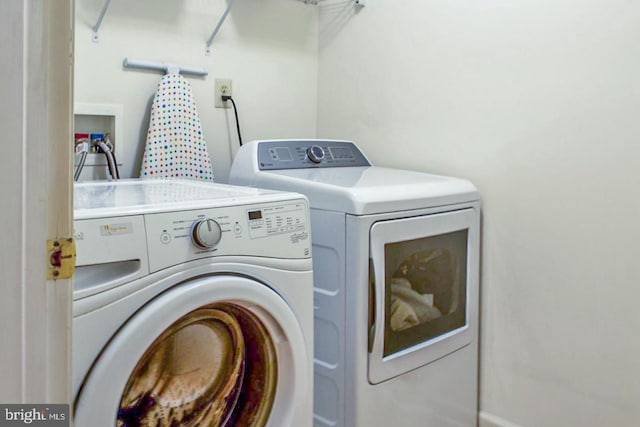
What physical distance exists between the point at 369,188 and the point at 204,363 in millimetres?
646

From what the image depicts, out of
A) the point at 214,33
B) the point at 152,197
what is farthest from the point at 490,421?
the point at 214,33

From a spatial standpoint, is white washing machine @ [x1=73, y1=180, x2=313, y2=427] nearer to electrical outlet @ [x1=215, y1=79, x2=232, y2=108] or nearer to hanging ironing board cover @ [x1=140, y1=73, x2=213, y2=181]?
hanging ironing board cover @ [x1=140, y1=73, x2=213, y2=181]

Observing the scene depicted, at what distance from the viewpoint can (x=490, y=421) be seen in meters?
1.93

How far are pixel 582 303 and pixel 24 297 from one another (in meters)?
1.61

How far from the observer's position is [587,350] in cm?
170

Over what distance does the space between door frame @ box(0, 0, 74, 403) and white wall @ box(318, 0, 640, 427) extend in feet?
5.02

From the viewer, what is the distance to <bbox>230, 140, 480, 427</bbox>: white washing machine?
59.1 inches

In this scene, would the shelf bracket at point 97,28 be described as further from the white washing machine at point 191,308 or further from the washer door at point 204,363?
the washer door at point 204,363

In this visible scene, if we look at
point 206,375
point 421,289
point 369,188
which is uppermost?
point 369,188

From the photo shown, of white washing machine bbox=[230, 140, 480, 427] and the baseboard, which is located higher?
white washing machine bbox=[230, 140, 480, 427]

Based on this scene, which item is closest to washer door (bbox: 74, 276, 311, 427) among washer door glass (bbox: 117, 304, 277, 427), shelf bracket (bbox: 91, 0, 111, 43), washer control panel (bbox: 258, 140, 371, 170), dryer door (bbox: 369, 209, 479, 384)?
washer door glass (bbox: 117, 304, 277, 427)

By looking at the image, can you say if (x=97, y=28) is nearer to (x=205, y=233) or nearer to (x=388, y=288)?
(x=205, y=233)

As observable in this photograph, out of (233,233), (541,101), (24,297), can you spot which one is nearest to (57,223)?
(24,297)

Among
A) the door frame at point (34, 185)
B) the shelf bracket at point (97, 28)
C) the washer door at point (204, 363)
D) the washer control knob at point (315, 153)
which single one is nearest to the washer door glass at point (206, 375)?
the washer door at point (204, 363)
